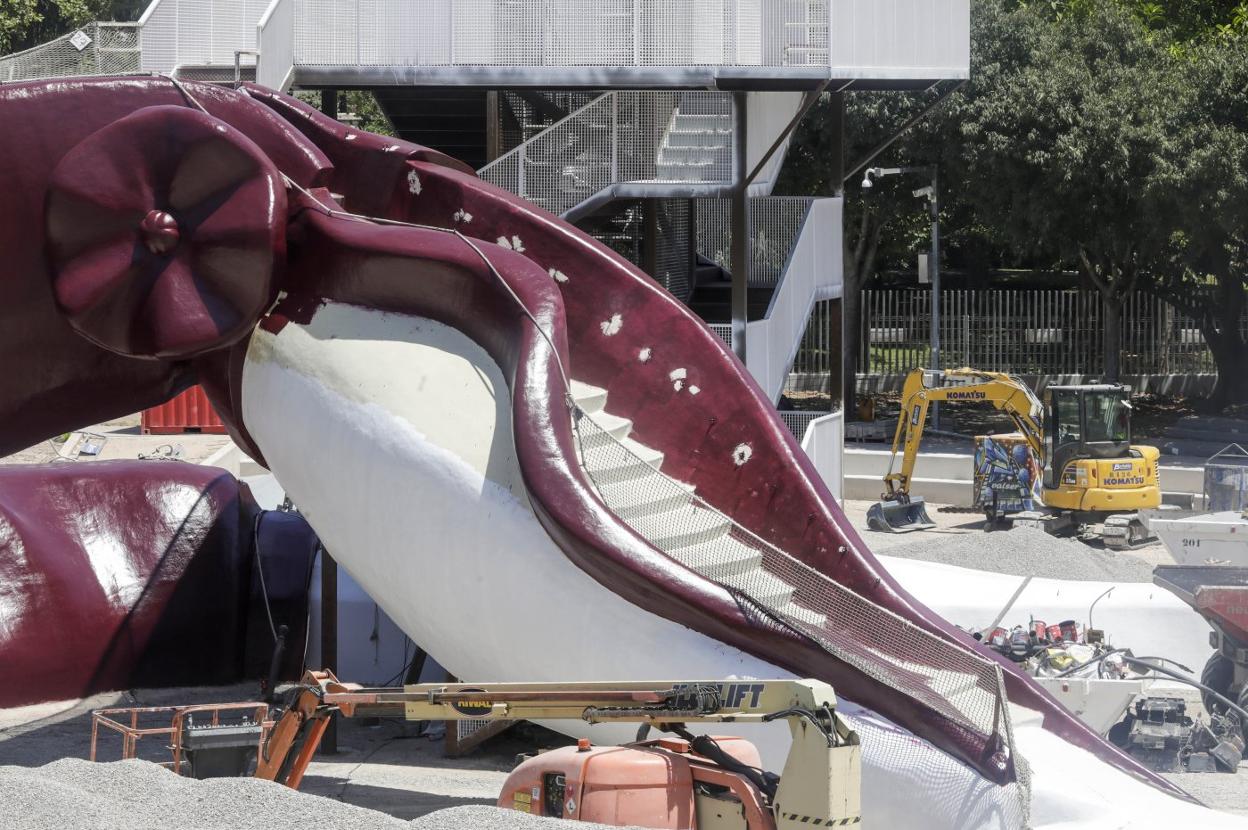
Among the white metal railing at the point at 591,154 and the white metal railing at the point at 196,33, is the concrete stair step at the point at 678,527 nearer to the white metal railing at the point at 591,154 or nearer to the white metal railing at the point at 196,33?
the white metal railing at the point at 591,154

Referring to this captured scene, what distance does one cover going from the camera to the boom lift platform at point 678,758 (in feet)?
29.4

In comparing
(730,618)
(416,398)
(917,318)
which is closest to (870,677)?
(730,618)

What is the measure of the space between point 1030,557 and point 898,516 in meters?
5.27

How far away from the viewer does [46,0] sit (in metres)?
43.4

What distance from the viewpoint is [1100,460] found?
24.8 metres

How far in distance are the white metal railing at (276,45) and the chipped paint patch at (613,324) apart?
8694 mm

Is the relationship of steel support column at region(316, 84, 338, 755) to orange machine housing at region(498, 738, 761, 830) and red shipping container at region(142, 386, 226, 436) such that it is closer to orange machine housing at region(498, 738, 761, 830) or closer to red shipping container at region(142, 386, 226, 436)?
orange machine housing at region(498, 738, 761, 830)

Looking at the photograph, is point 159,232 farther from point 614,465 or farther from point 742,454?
point 742,454

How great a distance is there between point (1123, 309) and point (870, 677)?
31.1m

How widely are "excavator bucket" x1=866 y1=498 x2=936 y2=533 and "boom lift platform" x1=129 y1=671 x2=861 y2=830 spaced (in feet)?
52.1

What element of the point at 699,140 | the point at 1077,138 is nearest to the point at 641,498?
the point at 699,140

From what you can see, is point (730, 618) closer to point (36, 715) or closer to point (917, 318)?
point (36, 715)

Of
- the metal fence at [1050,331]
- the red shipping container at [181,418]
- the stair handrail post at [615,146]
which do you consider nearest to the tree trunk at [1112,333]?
the metal fence at [1050,331]

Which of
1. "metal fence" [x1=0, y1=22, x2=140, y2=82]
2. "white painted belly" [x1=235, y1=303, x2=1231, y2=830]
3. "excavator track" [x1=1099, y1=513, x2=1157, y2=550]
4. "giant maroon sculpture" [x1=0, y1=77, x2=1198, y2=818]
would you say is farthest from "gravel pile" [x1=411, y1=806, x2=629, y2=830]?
"excavator track" [x1=1099, y1=513, x2=1157, y2=550]
